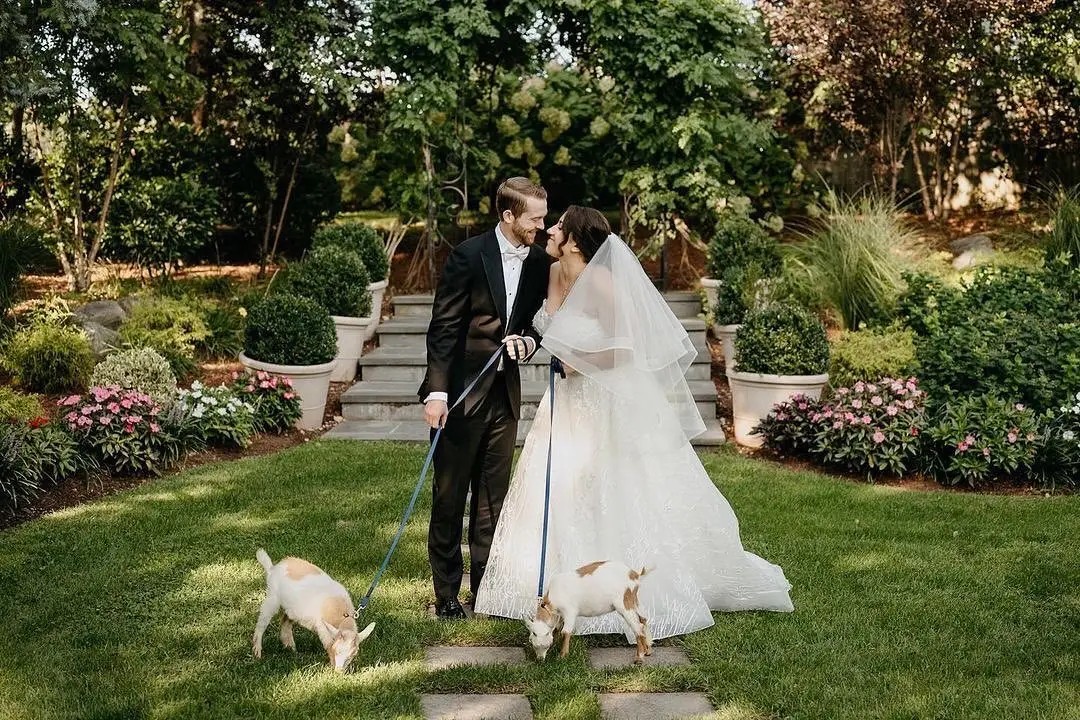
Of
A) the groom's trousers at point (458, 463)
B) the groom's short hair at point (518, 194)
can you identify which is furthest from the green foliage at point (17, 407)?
the groom's short hair at point (518, 194)

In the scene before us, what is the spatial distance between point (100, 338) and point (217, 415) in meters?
1.95

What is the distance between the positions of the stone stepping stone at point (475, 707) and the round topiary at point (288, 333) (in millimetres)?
4935

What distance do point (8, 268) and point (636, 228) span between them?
6.48m

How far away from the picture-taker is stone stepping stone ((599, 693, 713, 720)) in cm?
368

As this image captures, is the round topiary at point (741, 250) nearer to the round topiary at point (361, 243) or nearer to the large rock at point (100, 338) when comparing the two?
the round topiary at point (361, 243)

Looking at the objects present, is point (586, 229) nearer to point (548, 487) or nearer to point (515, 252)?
point (515, 252)

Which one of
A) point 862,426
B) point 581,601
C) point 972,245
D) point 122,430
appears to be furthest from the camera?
point 972,245

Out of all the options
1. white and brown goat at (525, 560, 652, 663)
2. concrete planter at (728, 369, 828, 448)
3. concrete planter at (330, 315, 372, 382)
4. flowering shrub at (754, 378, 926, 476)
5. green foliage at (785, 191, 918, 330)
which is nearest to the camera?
white and brown goat at (525, 560, 652, 663)

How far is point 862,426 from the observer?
738cm

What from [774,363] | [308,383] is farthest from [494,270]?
[308,383]

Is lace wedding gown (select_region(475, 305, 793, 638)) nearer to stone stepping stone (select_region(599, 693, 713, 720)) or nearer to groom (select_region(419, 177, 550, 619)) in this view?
groom (select_region(419, 177, 550, 619))

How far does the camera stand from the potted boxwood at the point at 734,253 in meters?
9.87

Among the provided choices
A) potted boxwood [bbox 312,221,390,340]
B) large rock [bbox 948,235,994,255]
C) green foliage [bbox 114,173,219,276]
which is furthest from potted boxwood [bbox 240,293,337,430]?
large rock [bbox 948,235,994,255]

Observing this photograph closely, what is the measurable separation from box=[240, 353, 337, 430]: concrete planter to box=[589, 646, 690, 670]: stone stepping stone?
466 centimetres
